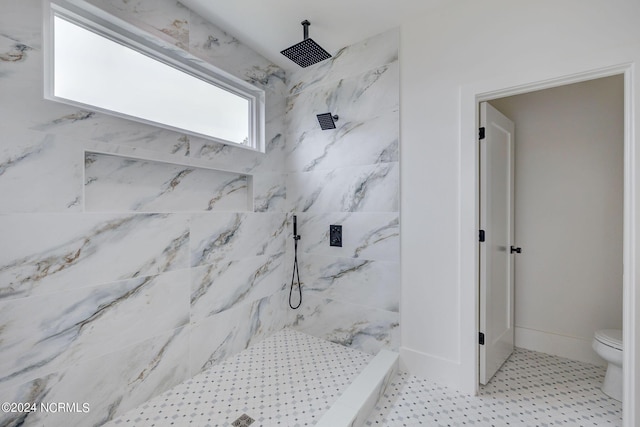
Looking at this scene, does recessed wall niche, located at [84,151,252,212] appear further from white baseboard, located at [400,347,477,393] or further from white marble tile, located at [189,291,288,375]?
white baseboard, located at [400,347,477,393]

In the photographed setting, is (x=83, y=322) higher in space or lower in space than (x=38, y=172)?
lower

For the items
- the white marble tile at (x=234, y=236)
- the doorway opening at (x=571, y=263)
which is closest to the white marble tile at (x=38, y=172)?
the white marble tile at (x=234, y=236)

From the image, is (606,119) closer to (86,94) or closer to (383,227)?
(383,227)

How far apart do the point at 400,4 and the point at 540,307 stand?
2.74 m

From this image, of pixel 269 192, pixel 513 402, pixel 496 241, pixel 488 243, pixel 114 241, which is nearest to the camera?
pixel 114 241

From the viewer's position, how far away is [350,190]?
240 cm

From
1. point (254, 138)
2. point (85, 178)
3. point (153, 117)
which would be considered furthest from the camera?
Result: point (254, 138)

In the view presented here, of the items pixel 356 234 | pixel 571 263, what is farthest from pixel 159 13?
pixel 571 263

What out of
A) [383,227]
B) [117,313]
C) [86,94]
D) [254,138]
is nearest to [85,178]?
[86,94]

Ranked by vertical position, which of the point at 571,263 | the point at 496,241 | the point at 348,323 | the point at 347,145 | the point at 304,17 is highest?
the point at 304,17

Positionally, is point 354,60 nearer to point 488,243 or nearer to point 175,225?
point 488,243

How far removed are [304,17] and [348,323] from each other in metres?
2.45

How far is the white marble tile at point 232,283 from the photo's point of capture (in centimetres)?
204

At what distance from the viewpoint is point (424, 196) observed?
2074 mm
